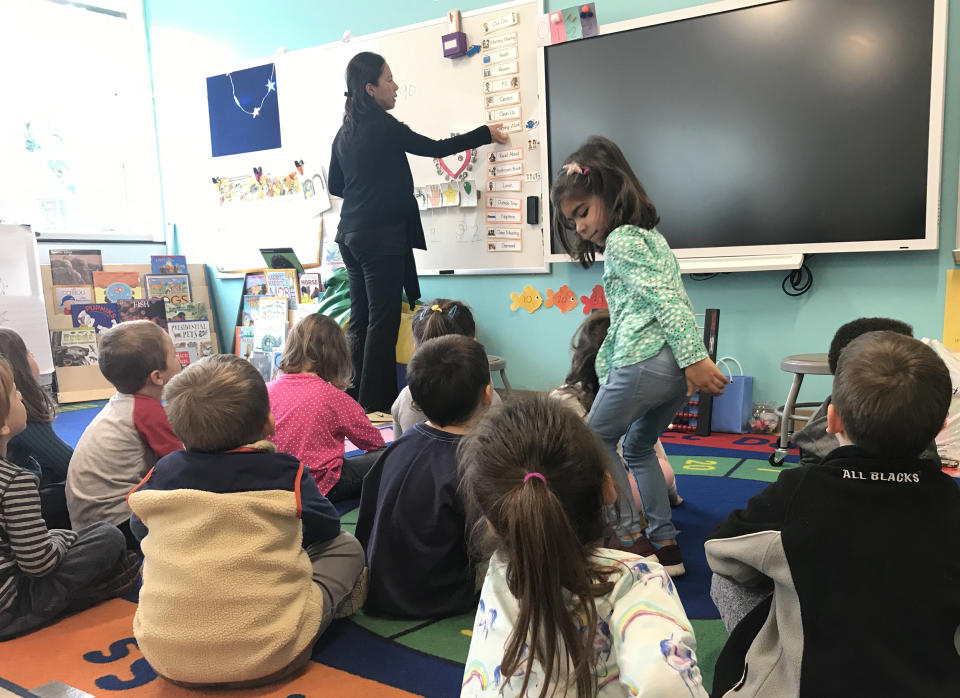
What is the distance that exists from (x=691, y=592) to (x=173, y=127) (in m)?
5.02

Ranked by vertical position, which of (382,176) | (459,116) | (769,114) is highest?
(459,116)

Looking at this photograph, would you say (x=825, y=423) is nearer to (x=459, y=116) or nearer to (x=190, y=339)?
(x=459, y=116)

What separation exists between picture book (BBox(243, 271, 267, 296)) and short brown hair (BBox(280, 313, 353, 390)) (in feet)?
8.84

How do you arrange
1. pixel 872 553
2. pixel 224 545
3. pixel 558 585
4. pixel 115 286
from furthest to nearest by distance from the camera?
pixel 115 286 < pixel 224 545 < pixel 872 553 < pixel 558 585

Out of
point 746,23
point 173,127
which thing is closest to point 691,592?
point 746,23

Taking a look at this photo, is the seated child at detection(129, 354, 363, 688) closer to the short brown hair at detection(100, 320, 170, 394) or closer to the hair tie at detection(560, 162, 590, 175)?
the short brown hair at detection(100, 320, 170, 394)

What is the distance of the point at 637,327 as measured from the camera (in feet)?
5.45

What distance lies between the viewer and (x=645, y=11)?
331cm

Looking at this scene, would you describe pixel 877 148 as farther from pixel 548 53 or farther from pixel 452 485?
pixel 452 485

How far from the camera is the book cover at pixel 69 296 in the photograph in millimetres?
4605

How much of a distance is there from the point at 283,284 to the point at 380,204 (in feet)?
4.72

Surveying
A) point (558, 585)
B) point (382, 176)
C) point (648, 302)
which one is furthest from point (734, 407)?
point (558, 585)

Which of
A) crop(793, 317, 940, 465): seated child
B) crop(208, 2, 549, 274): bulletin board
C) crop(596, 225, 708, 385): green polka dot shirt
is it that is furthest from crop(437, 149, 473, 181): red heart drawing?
crop(793, 317, 940, 465): seated child

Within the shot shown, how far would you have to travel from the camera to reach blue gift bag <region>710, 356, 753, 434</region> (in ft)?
10.4
